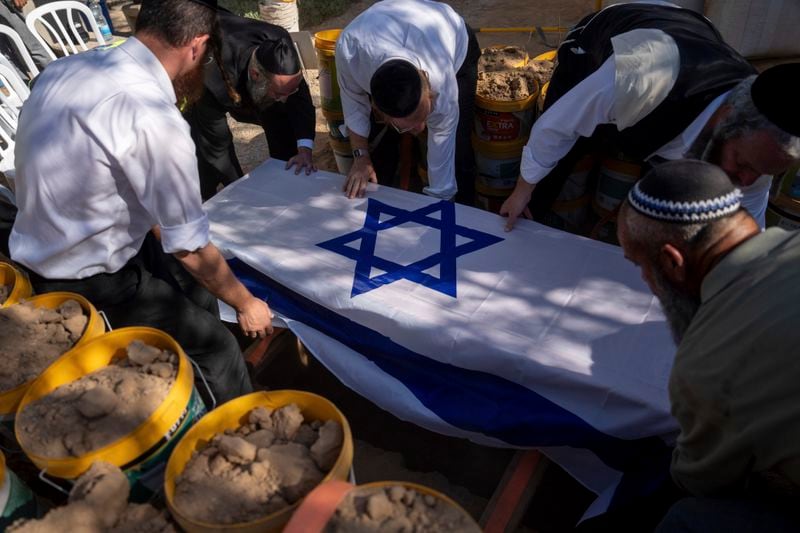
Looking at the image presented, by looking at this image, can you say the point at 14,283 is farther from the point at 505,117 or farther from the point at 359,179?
the point at 505,117

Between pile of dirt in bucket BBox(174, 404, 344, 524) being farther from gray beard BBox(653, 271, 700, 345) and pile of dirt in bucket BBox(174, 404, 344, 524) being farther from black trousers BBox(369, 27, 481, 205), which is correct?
black trousers BBox(369, 27, 481, 205)

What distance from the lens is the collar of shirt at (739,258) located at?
1157mm

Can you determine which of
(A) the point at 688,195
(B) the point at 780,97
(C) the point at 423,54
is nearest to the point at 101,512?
(A) the point at 688,195

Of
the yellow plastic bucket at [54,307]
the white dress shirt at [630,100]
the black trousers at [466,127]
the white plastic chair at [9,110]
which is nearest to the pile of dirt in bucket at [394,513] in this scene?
the yellow plastic bucket at [54,307]

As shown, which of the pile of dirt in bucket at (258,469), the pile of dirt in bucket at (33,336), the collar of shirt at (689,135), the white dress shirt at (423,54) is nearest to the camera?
the pile of dirt in bucket at (258,469)

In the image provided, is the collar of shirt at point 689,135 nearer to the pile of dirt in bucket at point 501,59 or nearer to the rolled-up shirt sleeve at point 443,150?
the rolled-up shirt sleeve at point 443,150

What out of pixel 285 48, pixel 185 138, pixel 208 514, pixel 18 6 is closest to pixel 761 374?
pixel 208 514

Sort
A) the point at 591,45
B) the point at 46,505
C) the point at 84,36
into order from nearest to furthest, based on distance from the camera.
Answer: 1. the point at 46,505
2. the point at 591,45
3. the point at 84,36

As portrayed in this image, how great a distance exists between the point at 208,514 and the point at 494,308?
122 centimetres

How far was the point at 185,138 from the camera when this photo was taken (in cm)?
157

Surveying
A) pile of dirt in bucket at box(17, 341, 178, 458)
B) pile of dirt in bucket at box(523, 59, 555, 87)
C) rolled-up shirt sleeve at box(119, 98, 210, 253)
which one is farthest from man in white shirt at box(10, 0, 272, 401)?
pile of dirt in bucket at box(523, 59, 555, 87)

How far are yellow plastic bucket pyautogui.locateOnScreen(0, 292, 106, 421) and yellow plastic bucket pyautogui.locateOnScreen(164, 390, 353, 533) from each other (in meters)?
0.46

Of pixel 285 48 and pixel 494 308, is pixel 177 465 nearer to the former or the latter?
pixel 494 308

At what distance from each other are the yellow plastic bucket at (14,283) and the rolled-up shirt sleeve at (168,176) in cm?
63
